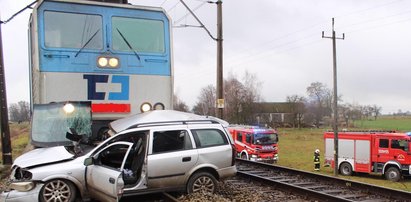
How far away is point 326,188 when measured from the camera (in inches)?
412

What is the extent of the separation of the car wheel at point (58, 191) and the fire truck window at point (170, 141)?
171cm

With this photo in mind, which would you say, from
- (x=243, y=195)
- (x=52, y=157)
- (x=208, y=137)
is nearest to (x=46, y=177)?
(x=52, y=157)

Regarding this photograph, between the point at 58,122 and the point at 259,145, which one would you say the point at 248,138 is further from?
the point at 58,122

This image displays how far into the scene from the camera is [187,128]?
861cm

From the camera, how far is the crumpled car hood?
7805 mm

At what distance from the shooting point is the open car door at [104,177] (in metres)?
6.92

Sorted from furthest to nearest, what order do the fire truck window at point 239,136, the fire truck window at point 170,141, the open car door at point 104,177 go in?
the fire truck window at point 239,136, the fire truck window at point 170,141, the open car door at point 104,177

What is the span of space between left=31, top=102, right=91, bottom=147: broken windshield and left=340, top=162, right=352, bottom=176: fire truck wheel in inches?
904

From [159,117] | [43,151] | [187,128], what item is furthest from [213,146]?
[43,151]

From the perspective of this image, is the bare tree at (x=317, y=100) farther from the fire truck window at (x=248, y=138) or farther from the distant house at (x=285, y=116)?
the fire truck window at (x=248, y=138)

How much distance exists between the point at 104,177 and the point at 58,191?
108 cm

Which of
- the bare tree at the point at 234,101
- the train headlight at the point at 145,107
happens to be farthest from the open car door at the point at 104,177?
the bare tree at the point at 234,101

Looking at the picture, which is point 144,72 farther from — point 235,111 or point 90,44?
point 235,111

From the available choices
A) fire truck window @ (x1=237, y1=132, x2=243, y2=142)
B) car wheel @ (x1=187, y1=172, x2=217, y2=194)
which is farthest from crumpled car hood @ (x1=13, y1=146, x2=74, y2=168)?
fire truck window @ (x1=237, y1=132, x2=243, y2=142)
